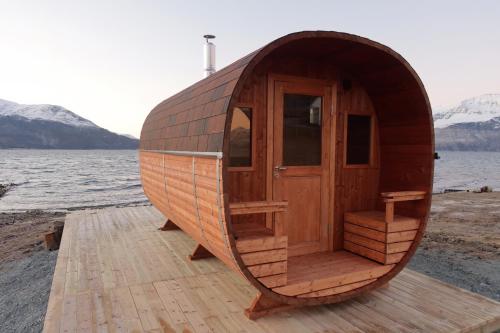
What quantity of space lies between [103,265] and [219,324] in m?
2.68

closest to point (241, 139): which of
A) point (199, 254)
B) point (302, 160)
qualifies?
point (302, 160)

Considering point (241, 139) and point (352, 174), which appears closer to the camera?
point (241, 139)

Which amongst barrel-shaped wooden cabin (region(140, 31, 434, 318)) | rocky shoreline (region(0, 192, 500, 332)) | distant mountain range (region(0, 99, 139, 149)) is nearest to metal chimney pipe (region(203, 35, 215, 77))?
barrel-shaped wooden cabin (region(140, 31, 434, 318))

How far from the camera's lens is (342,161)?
4965 millimetres

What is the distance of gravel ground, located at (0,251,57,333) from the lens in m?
4.60

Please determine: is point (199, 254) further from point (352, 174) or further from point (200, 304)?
point (352, 174)

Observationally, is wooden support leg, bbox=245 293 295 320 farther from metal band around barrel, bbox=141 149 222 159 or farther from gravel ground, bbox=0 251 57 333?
gravel ground, bbox=0 251 57 333

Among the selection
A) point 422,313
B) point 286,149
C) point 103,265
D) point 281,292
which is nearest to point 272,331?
point 281,292

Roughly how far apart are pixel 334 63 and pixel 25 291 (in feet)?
19.2

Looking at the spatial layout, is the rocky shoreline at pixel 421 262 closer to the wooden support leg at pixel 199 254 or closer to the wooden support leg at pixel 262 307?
the wooden support leg at pixel 199 254

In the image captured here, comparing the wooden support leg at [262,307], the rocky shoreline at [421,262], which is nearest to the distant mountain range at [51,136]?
the rocky shoreline at [421,262]

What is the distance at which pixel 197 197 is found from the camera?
3914 mm

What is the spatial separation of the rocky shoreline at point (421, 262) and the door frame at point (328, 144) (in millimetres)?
2680

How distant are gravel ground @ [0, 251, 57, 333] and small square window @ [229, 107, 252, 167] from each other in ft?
10.2
